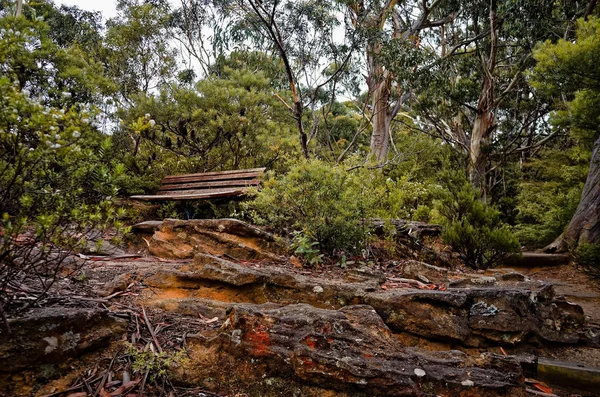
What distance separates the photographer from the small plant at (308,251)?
4344mm

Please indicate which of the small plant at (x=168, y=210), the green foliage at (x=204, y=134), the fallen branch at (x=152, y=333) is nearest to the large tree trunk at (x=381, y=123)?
the green foliage at (x=204, y=134)

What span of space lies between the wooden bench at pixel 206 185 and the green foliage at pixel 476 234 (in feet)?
11.6

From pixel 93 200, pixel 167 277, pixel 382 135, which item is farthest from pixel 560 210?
pixel 93 200

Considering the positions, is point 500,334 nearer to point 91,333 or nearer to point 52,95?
point 91,333

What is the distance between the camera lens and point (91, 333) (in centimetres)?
201

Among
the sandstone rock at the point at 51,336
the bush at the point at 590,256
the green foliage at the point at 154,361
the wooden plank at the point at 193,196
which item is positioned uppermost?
the wooden plank at the point at 193,196

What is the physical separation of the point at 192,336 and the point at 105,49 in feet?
47.5

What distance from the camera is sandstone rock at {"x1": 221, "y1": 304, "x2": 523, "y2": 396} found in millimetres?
1898

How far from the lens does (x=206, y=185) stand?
7.39 meters

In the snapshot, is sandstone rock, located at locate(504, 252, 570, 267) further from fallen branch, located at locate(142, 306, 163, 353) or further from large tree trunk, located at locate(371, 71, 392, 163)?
fallen branch, located at locate(142, 306, 163, 353)

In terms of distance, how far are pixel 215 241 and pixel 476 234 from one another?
4318 millimetres

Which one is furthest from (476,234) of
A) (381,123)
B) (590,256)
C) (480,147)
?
(480,147)

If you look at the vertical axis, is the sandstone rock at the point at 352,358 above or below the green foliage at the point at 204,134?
below

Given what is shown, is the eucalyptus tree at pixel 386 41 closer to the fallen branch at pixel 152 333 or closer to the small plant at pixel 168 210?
the small plant at pixel 168 210
